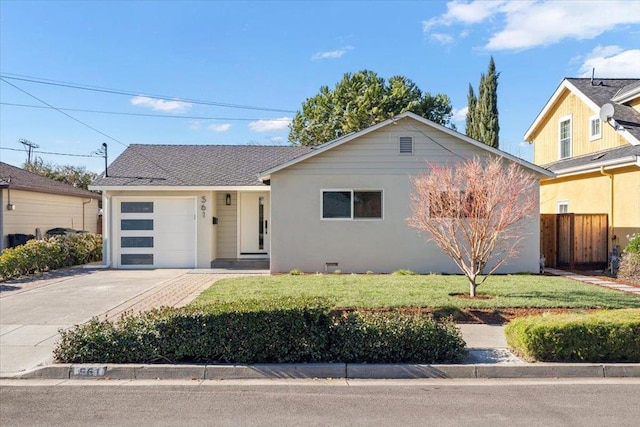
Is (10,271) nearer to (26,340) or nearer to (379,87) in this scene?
(26,340)

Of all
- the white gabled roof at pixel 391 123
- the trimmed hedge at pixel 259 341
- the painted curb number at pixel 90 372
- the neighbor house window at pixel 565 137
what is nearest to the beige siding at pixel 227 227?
the white gabled roof at pixel 391 123

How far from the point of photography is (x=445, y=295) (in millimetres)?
9562

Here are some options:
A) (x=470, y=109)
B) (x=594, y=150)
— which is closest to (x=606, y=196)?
(x=594, y=150)

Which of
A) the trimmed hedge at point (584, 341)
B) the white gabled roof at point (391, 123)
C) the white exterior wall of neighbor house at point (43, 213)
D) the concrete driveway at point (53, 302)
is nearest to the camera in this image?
the trimmed hedge at point (584, 341)

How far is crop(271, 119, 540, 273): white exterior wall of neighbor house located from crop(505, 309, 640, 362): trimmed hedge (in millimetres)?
7779

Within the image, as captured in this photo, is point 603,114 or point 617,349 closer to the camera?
point 617,349

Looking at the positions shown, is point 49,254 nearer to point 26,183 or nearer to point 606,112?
point 26,183

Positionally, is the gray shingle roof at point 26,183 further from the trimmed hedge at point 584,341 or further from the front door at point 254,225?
the trimmed hedge at point 584,341

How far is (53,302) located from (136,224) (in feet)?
19.0

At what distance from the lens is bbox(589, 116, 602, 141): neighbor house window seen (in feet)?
54.2

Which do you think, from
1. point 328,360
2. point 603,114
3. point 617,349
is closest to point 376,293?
point 328,360

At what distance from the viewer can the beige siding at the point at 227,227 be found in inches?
648

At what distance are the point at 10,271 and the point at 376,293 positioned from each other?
9.90 m

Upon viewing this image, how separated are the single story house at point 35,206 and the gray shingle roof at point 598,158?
62.3ft
